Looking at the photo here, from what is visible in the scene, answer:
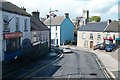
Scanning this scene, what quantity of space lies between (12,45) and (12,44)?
12cm

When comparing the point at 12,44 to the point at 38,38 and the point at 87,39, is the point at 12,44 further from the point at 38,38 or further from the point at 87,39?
the point at 87,39

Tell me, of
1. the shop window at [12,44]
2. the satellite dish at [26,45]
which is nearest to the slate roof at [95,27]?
the satellite dish at [26,45]

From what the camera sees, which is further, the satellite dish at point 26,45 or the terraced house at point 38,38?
the terraced house at point 38,38

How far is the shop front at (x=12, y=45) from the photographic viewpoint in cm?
3004

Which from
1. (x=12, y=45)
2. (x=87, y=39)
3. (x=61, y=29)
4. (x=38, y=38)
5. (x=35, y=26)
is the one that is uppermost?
(x=61, y=29)

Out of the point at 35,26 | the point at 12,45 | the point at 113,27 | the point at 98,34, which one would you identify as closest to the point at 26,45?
the point at 12,45

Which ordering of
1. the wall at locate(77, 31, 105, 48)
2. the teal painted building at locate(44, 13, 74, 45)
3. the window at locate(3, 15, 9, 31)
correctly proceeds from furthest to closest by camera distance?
1. the teal painted building at locate(44, 13, 74, 45)
2. the wall at locate(77, 31, 105, 48)
3. the window at locate(3, 15, 9, 31)

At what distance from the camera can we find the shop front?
3004 cm

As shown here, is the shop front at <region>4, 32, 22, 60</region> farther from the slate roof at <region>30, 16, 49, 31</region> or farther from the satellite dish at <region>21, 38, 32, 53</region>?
the slate roof at <region>30, 16, 49, 31</region>

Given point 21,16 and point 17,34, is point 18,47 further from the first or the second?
point 21,16

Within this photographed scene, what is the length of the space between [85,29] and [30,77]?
47.3 m

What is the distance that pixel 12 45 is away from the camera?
32375mm

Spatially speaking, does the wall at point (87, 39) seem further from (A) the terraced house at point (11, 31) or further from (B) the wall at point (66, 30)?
(A) the terraced house at point (11, 31)

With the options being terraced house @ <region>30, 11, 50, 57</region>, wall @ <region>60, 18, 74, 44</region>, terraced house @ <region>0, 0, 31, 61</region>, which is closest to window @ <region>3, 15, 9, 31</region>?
terraced house @ <region>0, 0, 31, 61</region>
